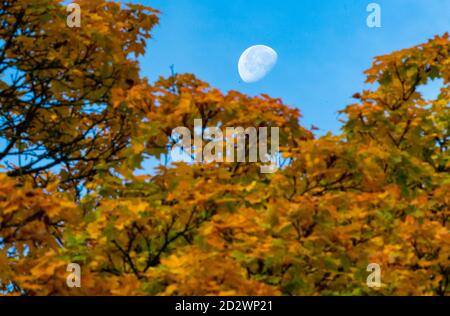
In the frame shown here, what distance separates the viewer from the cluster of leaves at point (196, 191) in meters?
9.20

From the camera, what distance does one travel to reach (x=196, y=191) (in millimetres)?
9844

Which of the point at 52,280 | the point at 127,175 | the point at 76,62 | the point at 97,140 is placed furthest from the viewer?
the point at 97,140

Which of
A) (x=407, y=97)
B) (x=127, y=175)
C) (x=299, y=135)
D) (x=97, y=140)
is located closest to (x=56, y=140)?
(x=97, y=140)

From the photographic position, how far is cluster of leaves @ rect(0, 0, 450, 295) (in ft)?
30.2

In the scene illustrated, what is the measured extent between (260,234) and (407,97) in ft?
22.3

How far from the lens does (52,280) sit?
28.8 ft

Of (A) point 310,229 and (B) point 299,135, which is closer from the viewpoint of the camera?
(A) point 310,229

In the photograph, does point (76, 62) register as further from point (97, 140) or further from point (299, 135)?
point (299, 135)

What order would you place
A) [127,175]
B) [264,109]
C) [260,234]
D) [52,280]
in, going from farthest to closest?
[264,109], [127,175], [260,234], [52,280]

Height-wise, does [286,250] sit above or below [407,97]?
below

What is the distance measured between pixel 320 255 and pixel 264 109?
3.67 meters

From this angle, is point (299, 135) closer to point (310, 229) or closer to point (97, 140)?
point (310, 229)

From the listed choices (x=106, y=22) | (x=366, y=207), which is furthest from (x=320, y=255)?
(x=106, y=22)

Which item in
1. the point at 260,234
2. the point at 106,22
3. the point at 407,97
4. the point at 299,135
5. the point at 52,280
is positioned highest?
the point at 106,22
